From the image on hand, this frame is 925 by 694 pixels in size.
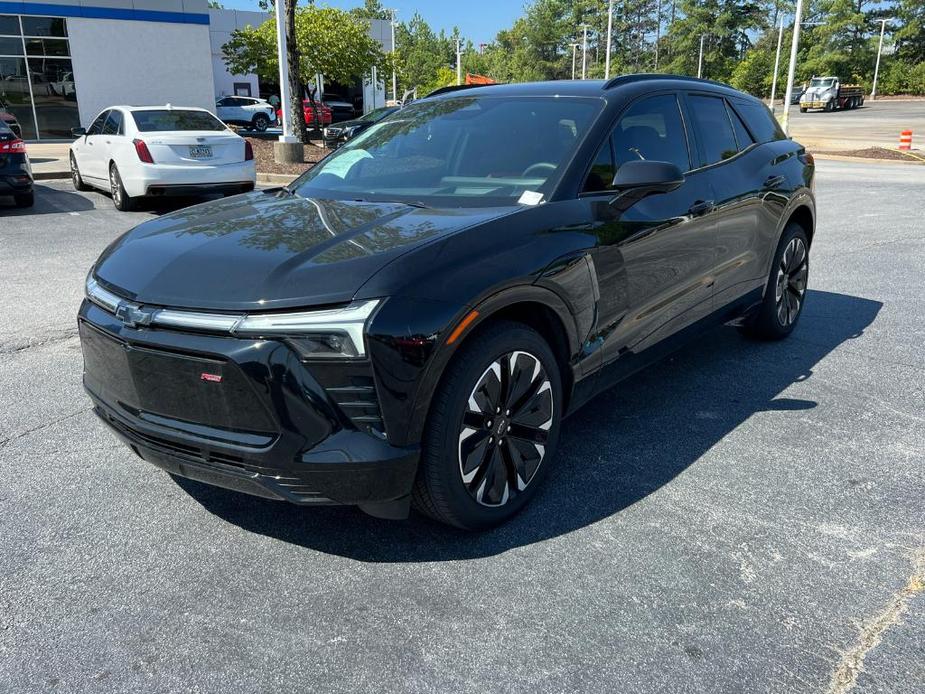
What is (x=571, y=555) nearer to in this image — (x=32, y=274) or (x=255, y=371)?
(x=255, y=371)

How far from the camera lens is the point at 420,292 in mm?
2615

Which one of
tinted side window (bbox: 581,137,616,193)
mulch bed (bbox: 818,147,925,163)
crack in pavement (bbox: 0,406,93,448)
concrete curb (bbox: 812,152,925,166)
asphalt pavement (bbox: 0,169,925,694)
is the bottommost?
asphalt pavement (bbox: 0,169,925,694)

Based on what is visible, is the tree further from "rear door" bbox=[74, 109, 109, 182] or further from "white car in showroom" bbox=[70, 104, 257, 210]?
"white car in showroom" bbox=[70, 104, 257, 210]

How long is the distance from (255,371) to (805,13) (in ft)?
308

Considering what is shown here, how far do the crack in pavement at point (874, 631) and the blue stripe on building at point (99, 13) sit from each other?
27.8 metres

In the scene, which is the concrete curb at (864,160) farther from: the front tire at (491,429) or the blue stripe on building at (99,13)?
the front tire at (491,429)

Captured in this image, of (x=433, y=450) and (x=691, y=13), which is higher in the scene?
(x=691, y=13)

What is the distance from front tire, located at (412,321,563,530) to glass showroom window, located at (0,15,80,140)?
26.3m

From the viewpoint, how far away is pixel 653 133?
4090 millimetres

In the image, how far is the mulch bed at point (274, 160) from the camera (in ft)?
→ 52.4

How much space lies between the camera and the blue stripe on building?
23.5 meters

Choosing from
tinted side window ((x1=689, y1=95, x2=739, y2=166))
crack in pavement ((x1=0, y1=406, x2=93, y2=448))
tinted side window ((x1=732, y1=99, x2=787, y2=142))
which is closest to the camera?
crack in pavement ((x1=0, y1=406, x2=93, y2=448))

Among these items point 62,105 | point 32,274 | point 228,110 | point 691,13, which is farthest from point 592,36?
point 32,274

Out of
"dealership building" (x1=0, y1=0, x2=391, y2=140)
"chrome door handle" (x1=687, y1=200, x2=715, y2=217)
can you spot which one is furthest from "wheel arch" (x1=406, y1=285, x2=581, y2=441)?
"dealership building" (x1=0, y1=0, x2=391, y2=140)
